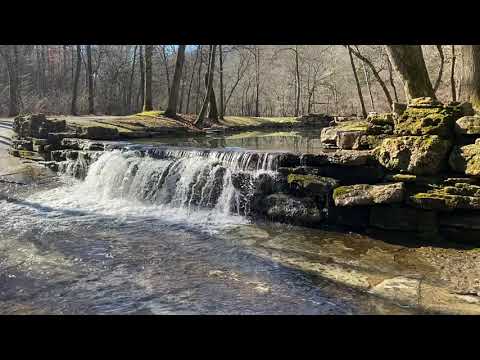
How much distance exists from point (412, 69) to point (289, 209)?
160 inches

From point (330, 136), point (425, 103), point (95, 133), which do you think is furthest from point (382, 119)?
point (95, 133)

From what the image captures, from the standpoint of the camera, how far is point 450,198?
6.44 meters

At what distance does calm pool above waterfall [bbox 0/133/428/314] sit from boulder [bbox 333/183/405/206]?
1.91 feet

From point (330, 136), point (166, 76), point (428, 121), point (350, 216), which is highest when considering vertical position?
point (166, 76)

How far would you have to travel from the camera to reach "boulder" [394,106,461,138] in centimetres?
690

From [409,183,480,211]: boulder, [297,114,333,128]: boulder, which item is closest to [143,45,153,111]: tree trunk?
[297,114,333,128]: boulder

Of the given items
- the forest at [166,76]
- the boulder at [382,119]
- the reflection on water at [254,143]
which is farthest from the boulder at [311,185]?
the forest at [166,76]

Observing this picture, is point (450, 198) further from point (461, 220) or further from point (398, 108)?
point (398, 108)
